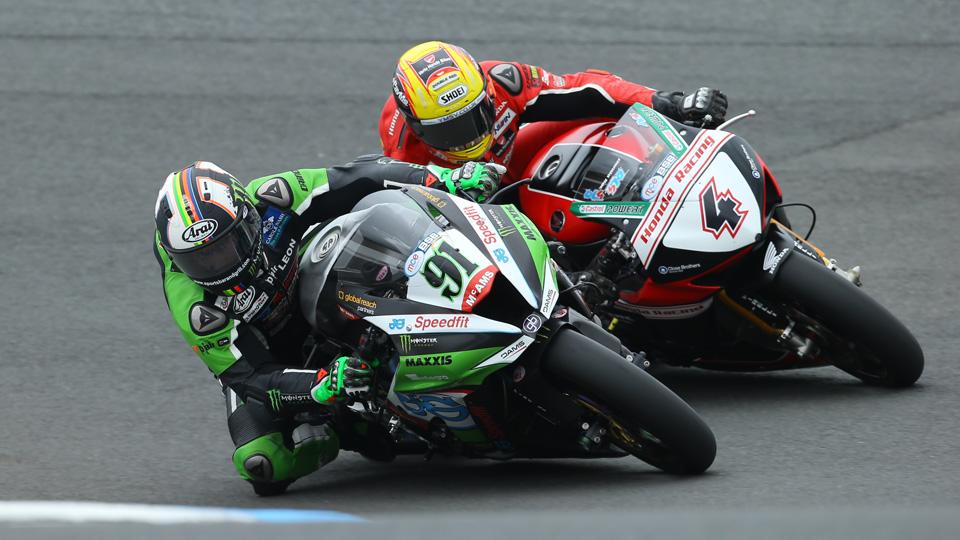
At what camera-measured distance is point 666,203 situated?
20.0ft

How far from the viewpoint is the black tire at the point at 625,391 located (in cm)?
509

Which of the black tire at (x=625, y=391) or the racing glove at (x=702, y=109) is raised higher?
the racing glove at (x=702, y=109)

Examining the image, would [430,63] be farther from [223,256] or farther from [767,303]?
[767,303]

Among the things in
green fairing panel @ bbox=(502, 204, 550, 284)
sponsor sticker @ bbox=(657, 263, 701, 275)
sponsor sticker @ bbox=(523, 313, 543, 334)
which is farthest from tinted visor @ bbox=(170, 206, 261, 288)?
sponsor sticker @ bbox=(657, 263, 701, 275)

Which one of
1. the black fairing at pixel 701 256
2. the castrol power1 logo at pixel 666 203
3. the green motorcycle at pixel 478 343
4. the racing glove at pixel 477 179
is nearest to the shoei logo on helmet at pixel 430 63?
the racing glove at pixel 477 179

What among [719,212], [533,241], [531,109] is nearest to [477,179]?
[533,241]

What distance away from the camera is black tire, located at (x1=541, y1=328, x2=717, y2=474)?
5.09 m

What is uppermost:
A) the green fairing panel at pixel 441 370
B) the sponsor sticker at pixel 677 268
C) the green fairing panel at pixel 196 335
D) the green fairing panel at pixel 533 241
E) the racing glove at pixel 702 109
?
the racing glove at pixel 702 109

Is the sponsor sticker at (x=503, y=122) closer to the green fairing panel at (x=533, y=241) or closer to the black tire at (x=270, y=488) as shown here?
the green fairing panel at (x=533, y=241)

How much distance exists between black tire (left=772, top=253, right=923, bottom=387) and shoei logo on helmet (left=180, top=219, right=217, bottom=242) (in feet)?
7.05

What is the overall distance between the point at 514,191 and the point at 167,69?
5.62 metres

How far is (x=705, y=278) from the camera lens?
6172 mm

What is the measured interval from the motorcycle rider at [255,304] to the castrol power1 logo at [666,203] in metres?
0.62

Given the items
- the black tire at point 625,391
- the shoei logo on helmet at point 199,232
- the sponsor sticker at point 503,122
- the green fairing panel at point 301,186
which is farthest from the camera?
the sponsor sticker at point 503,122
